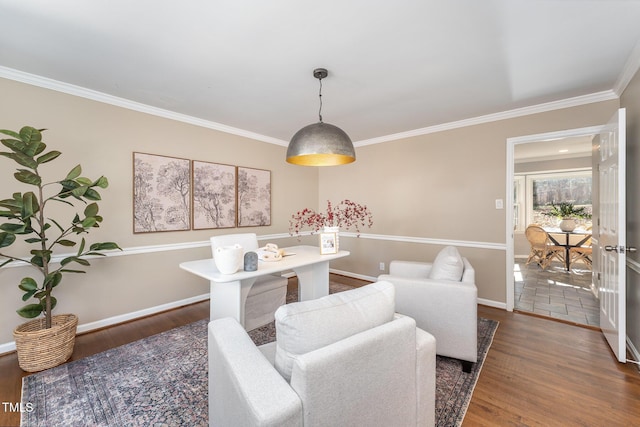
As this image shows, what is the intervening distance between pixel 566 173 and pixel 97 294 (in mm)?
8756

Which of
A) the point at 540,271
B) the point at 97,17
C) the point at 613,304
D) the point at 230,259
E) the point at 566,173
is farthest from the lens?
the point at 566,173

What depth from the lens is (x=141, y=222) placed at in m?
3.02

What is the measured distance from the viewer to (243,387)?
3.01 ft

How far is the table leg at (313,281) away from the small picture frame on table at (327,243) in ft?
0.73

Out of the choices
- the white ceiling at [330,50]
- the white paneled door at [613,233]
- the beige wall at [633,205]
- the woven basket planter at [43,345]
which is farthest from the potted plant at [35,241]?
the beige wall at [633,205]

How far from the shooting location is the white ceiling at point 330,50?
1606 millimetres

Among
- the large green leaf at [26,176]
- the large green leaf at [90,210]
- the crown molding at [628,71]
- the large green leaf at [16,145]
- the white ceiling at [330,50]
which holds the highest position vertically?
the white ceiling at [330,50]

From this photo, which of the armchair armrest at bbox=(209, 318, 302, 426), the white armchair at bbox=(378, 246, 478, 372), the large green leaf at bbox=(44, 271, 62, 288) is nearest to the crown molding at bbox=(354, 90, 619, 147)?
the white armchair at bbox=(378, 246, 478, 372)

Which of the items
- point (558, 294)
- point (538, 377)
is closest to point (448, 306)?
point (538, 377)

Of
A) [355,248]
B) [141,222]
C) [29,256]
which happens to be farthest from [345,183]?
[29,256]

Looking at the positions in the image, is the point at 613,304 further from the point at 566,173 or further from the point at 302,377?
the point at 566,173

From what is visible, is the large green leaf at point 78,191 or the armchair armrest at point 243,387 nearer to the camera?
the armchair armrest at point 243,387

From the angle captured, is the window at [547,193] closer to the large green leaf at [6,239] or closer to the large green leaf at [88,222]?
the large green leaf at [88,222]

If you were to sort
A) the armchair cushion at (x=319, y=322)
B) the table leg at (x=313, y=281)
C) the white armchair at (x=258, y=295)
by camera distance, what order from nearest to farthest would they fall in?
1. the armchair cushion at (x=319, y=322)
2. the white armchair at (x=258, y=295)
3. the table leg at (x=313, y=281)
